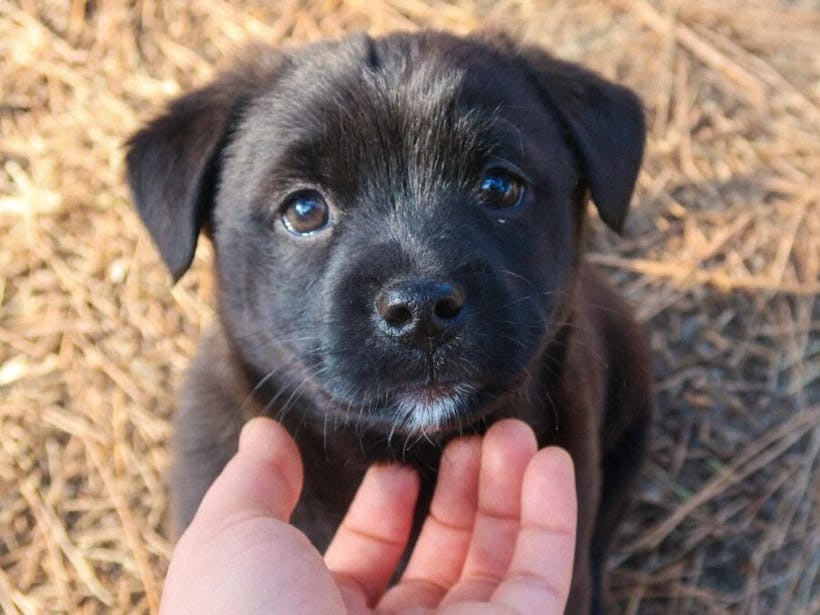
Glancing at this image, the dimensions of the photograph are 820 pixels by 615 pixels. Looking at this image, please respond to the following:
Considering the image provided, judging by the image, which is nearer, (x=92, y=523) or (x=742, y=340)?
(x=92, y=523)

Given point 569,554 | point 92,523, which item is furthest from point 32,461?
point 569,554

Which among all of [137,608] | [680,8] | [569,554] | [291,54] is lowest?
[137,608]

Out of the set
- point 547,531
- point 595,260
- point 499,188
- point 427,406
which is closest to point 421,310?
point 427,406

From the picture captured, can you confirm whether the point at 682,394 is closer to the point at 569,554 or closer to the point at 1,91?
the point at 569,554

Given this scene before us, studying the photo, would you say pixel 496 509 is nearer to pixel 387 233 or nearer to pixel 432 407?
pixel 432 407

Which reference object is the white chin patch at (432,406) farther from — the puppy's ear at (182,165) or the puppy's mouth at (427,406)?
the puppy's ear at (182,165)

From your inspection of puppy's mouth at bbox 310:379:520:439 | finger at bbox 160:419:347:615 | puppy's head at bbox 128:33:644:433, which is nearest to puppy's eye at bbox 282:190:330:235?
puppy's head at bbox 128:33:644:433

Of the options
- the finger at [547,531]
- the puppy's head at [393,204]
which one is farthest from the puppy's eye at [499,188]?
the finger at [547,531]
